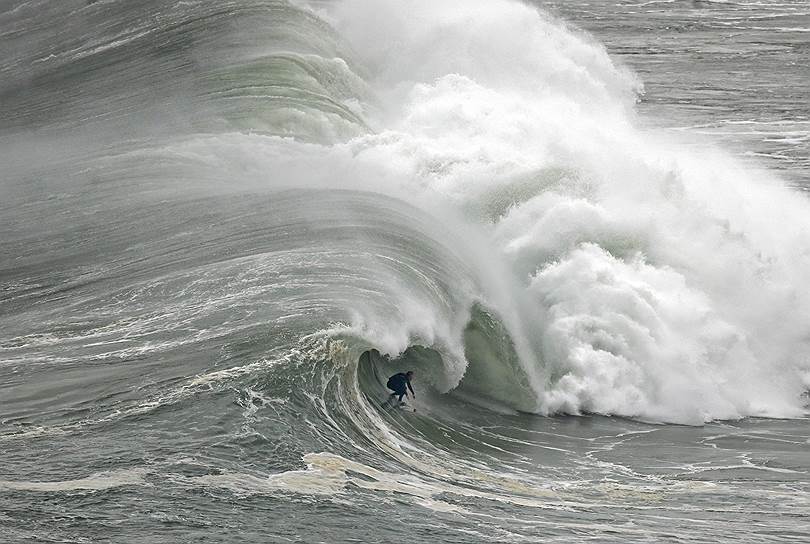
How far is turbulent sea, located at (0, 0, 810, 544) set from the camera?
38.3 ft

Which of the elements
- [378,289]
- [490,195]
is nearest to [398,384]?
[378,289]

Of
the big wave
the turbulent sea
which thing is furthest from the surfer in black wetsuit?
the big wave

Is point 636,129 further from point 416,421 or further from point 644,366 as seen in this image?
point 416,421

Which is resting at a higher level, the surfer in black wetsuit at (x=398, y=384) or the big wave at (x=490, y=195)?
the big wave at (x=490, y=195)

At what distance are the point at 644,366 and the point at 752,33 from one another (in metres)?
21.4

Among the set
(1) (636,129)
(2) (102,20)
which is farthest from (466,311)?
(2) (102,20)

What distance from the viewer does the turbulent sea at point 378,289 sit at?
11.7 m

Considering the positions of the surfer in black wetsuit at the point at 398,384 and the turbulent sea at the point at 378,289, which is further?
the surfer in black wetsuit at the point at 398,384

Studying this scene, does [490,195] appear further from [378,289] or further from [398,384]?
[398,384]

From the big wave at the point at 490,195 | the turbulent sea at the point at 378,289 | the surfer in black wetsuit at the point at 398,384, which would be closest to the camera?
the turbulent sea at the point at 378,289

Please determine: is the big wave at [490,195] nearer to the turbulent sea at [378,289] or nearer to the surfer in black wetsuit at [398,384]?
the turbulent sea at [378,289]

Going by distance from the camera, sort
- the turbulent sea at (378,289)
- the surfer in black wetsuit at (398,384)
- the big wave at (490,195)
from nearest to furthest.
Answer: the turbulent sea at (378,289) → the surfer in black wetsuit at (398,384) → the big wave at (490,195)

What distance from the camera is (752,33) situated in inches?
1420

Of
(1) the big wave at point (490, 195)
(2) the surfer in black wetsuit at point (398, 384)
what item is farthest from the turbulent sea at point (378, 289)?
(2) the surfer in black wetsuit at point (398, 384)
